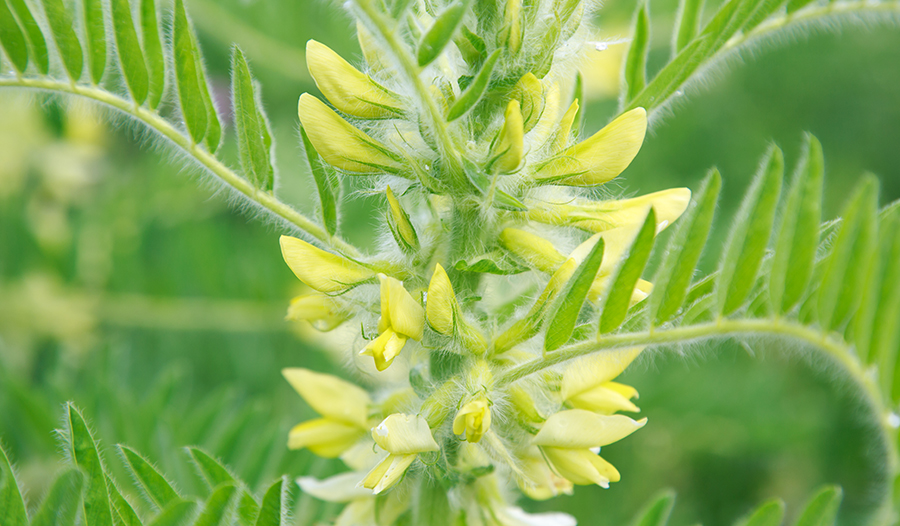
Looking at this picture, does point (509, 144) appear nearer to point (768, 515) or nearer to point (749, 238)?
point (749, 238)

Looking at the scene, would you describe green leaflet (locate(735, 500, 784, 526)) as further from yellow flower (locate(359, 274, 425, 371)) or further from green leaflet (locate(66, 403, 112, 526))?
green leaflet (locate(66, 403, 112, 526))

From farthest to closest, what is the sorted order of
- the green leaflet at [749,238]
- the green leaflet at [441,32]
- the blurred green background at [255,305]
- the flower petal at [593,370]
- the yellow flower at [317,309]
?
the blurred green background at [255,305], the yellow flower at [317,309], the flower petal at [593,370], the green leaflet at [749,238], the green leaflet at [441,32]

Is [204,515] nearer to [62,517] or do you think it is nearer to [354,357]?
[62,517]

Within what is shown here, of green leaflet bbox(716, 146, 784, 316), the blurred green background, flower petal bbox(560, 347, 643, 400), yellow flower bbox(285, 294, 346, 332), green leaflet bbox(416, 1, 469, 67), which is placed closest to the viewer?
green leaflet bbox(416, 1, 469, 67)

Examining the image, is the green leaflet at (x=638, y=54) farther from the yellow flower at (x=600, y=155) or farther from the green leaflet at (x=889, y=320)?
the green leaflet at (x=889, y=320)

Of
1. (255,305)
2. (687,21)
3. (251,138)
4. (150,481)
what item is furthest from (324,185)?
(255,305)

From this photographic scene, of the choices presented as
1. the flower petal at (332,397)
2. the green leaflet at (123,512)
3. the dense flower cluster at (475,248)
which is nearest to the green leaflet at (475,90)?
the dense flower cluster at (475,248)

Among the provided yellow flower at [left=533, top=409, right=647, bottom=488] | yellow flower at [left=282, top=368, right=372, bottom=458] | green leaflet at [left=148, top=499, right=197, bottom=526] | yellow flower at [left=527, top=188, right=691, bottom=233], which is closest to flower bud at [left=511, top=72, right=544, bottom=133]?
yellow flower at [left=527, top=188, right=691, bottom=233]
